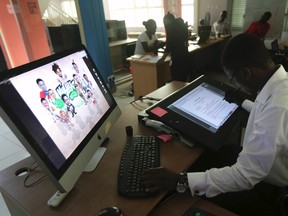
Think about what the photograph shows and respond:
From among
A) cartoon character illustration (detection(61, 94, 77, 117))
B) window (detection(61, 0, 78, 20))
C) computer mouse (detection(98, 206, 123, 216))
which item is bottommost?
computer mouse (detection(98, 206, 123, 216))

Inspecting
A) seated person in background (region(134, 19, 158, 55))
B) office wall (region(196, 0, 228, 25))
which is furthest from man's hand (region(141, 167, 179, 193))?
office wall (region(196, 0, 228, 25))

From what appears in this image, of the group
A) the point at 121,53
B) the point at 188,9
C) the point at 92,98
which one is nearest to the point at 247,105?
the point at 92,98

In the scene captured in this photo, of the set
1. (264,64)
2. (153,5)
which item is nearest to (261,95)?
(264,64)

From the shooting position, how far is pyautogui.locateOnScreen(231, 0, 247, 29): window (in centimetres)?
544

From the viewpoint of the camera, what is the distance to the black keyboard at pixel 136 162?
2.64ft

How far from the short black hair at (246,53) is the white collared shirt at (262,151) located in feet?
0.28

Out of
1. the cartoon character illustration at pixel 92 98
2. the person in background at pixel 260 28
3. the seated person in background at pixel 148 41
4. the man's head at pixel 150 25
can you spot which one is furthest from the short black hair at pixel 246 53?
the person in background at pixel 260 28

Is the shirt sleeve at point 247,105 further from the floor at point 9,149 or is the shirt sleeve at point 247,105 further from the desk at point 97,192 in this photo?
the floor at point 9,149

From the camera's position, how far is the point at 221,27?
5.43 m

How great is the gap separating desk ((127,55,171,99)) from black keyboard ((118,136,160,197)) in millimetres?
2310

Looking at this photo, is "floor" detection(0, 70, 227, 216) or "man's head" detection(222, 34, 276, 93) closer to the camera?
"man's head" detection(222, 34, 276, 93)

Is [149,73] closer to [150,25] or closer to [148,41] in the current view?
[148,41]

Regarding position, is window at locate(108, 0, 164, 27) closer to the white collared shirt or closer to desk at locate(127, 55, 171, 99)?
desk at locate(127, 55, 171, 99)

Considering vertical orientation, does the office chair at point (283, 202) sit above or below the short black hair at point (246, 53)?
below
